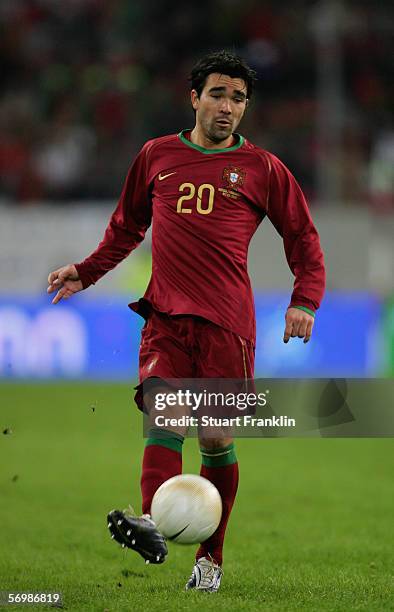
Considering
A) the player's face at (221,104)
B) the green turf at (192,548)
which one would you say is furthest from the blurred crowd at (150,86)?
the player's face at (221,104)

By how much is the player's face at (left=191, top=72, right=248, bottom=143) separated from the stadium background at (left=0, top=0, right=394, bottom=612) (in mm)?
2165

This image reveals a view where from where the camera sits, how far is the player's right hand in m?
4.80

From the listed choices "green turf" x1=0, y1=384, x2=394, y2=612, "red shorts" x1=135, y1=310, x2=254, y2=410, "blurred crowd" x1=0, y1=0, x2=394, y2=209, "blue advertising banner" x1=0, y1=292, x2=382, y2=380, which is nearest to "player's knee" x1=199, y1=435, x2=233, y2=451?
"red shorts" x1=135, y1=310, x2=254, y2=410

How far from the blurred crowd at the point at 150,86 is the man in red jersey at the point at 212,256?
12077 millimetres

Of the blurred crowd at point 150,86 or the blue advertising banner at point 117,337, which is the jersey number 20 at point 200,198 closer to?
the blue advertising banner at point 117,337

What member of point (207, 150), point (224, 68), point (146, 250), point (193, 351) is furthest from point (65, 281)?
point (146, 250)

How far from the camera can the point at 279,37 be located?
19562 mm

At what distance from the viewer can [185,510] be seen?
409 centimetres

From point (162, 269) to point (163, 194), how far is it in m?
0.30

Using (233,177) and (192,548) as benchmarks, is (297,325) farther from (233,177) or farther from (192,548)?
(192,548)

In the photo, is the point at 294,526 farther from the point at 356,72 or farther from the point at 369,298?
the point at 356,72

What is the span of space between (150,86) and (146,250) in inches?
135

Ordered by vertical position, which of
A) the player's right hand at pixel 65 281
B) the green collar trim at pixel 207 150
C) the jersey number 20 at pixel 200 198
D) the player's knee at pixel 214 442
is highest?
the green collar trim at pixel 207 150

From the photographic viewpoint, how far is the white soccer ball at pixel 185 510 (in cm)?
408
